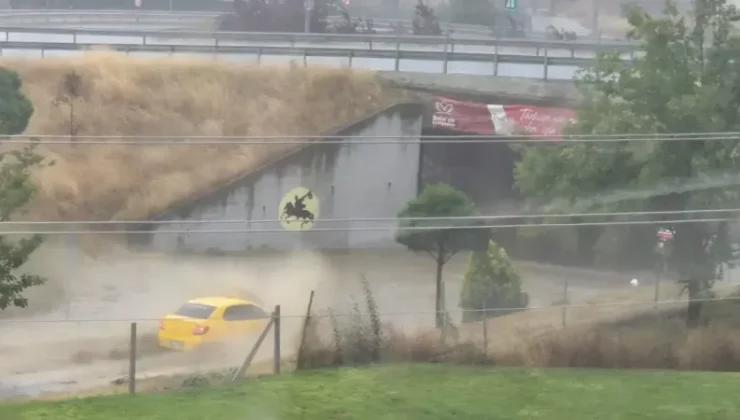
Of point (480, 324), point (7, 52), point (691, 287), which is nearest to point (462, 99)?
point (480, 324)

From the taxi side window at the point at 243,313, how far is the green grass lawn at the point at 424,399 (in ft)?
0.97

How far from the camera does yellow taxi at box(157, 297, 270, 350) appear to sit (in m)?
3.58

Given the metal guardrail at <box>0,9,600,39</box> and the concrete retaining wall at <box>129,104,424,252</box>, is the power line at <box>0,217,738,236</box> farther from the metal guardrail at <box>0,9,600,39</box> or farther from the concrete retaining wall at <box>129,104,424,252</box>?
the metal guardrail at <box>0,9,600,39</box>

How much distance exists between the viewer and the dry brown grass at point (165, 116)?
361 cm

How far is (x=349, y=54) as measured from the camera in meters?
3.87

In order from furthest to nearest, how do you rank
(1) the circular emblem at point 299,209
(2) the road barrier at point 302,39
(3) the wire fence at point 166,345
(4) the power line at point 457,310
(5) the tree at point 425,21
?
1. (5) the tree at point 425,21
2. (1) the circular emblem at point 299,209
3. (2) the road barrier at point 302,39
4. (4) the power line at point 457,310
5. (3) the wire fence at point 166,345

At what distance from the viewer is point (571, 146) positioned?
3992 millimetres

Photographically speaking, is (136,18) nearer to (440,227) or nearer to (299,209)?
(299,209)

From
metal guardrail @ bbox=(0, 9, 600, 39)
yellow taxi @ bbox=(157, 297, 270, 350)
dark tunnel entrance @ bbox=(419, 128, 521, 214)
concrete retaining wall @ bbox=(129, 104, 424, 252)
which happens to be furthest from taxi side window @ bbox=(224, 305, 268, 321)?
metal guardrail @ bbox=(0, 9, 600, 39)

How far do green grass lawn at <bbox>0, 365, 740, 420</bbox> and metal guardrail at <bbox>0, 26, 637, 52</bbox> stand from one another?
1.28 metres

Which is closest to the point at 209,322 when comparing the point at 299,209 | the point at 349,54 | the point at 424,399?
the point at 299,209

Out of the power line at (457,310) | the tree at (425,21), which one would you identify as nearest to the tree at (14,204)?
the power line at (457,310)

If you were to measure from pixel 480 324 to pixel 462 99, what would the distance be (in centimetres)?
90

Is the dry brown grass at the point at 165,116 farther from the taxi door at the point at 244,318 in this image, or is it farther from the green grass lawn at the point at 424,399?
the green grass lawn at the point at 424,399
